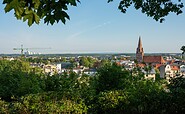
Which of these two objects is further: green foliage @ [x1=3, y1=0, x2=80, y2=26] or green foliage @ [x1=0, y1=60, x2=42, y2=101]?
green foliage @ [x1=0, y1=60, x2=42, y2=101]

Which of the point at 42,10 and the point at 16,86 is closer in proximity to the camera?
the point at 42,10

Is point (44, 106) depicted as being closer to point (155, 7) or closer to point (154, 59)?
point (155, 7)

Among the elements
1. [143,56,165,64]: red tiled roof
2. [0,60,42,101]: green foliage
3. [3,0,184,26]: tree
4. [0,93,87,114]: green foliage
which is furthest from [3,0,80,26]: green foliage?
[143,56,165,64]: red tiled roof

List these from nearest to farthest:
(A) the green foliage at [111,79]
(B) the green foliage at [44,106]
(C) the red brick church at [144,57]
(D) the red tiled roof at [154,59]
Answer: (B) the green foliage at [44,106] < (A) the green foliage at [111,79] < (C) the red brick church at [144,57] < (D) the red tiled roof at [154,59]

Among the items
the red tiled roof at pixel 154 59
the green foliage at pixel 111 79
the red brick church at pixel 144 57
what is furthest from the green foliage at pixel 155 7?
the red tiled roof at pixel 154 59

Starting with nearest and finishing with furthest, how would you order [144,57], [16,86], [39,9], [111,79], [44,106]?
[39,9] < [44,106] < [111,79] < [16,86] < [144,57]

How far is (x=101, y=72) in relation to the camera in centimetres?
902

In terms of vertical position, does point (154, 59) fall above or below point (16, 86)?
below

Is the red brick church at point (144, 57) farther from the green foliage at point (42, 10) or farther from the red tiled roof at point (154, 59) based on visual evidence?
the green foliage at point (42, 10)

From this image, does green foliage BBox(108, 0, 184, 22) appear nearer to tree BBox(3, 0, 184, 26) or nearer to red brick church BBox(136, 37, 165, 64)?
tree BBox(3, 0, 184, 26)

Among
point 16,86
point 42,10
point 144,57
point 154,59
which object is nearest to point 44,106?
point 42,10

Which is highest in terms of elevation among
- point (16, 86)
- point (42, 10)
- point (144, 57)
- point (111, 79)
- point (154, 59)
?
point (42, 10)

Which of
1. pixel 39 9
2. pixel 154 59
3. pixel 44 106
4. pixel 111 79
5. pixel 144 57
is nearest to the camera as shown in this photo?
pixel 39 9

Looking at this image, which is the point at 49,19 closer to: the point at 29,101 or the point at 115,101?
the point at 29,101
